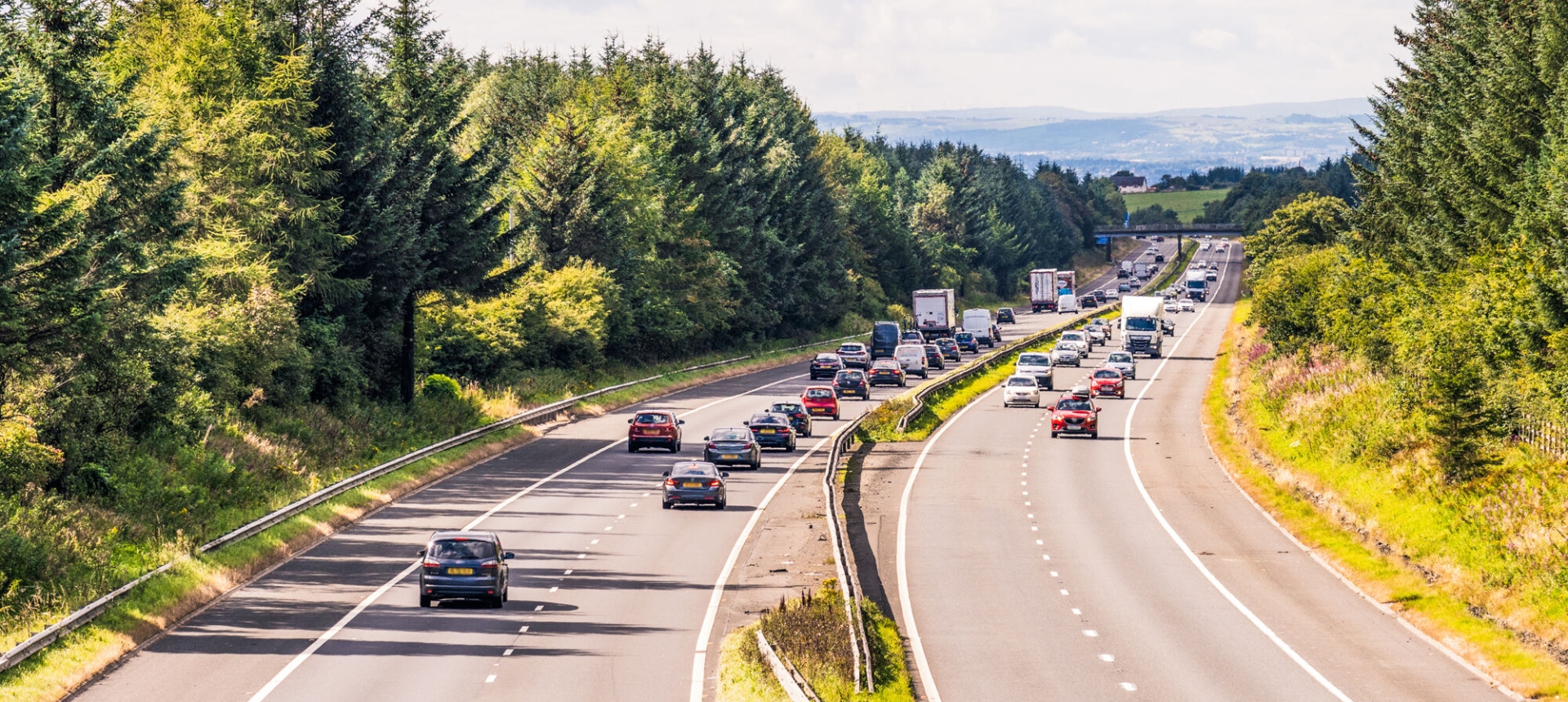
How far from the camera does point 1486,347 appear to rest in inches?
1601

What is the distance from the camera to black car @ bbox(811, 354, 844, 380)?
279ft

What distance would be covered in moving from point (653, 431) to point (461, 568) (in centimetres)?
2540

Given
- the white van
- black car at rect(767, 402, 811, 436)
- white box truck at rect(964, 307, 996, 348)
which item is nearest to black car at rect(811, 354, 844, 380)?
the white van

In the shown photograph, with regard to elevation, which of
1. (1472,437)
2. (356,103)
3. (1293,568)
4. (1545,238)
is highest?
(356,103)

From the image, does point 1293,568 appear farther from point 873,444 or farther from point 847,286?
point 847,286

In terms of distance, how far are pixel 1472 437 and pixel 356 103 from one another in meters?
38.5

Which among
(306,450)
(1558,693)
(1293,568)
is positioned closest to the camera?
(1558,693)

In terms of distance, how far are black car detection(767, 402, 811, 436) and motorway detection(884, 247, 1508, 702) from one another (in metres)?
6.41

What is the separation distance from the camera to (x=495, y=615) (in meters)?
29.3

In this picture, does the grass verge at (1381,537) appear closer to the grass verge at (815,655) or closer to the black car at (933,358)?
the grass verge at (815,655)

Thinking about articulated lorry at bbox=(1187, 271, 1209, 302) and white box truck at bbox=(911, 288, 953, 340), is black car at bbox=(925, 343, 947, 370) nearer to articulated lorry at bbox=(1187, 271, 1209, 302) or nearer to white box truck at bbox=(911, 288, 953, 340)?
white box truck at bbox=(911, 288, 953, 340)

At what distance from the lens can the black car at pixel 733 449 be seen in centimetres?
5112

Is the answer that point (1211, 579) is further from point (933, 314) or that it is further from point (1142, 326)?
point (933, 314)

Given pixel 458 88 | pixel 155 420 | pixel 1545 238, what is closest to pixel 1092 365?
pixel 458 88
